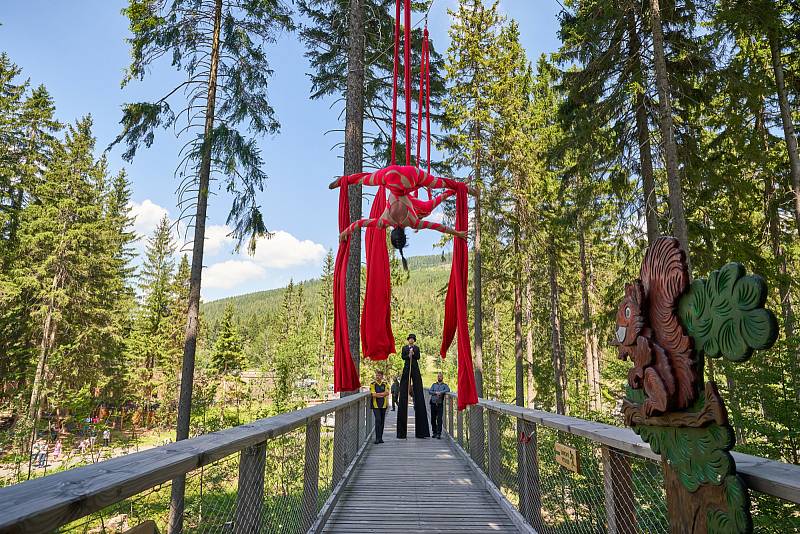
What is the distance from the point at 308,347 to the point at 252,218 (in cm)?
3089

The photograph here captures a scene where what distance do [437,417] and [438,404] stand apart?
0.33 meters

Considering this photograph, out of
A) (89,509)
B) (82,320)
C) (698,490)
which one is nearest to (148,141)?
(89,509)

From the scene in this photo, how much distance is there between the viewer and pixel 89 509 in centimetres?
105

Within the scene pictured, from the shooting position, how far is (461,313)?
133 inches

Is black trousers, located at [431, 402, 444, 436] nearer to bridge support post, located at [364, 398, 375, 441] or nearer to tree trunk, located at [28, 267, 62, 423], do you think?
bridge support post, located at [364, 398, 375, 441]

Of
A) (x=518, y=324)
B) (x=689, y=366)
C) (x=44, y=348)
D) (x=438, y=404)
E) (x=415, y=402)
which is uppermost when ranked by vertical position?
(x=518, y=324)

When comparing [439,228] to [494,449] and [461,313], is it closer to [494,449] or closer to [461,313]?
[461,313]

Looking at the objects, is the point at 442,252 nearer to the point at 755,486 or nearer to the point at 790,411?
the point at 790,411

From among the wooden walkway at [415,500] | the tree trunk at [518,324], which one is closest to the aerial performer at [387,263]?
the wooden walkway at [415,500]

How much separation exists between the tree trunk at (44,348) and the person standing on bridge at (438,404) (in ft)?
52.0

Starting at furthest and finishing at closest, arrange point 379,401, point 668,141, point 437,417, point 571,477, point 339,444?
point 437,417 → point 379,401 → point 668,141 → point 339,444 → point 571,477

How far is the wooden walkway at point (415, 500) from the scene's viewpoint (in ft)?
12.9

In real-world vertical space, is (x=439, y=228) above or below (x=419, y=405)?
above

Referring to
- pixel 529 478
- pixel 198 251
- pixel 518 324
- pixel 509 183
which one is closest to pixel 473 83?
pixel 509 183
